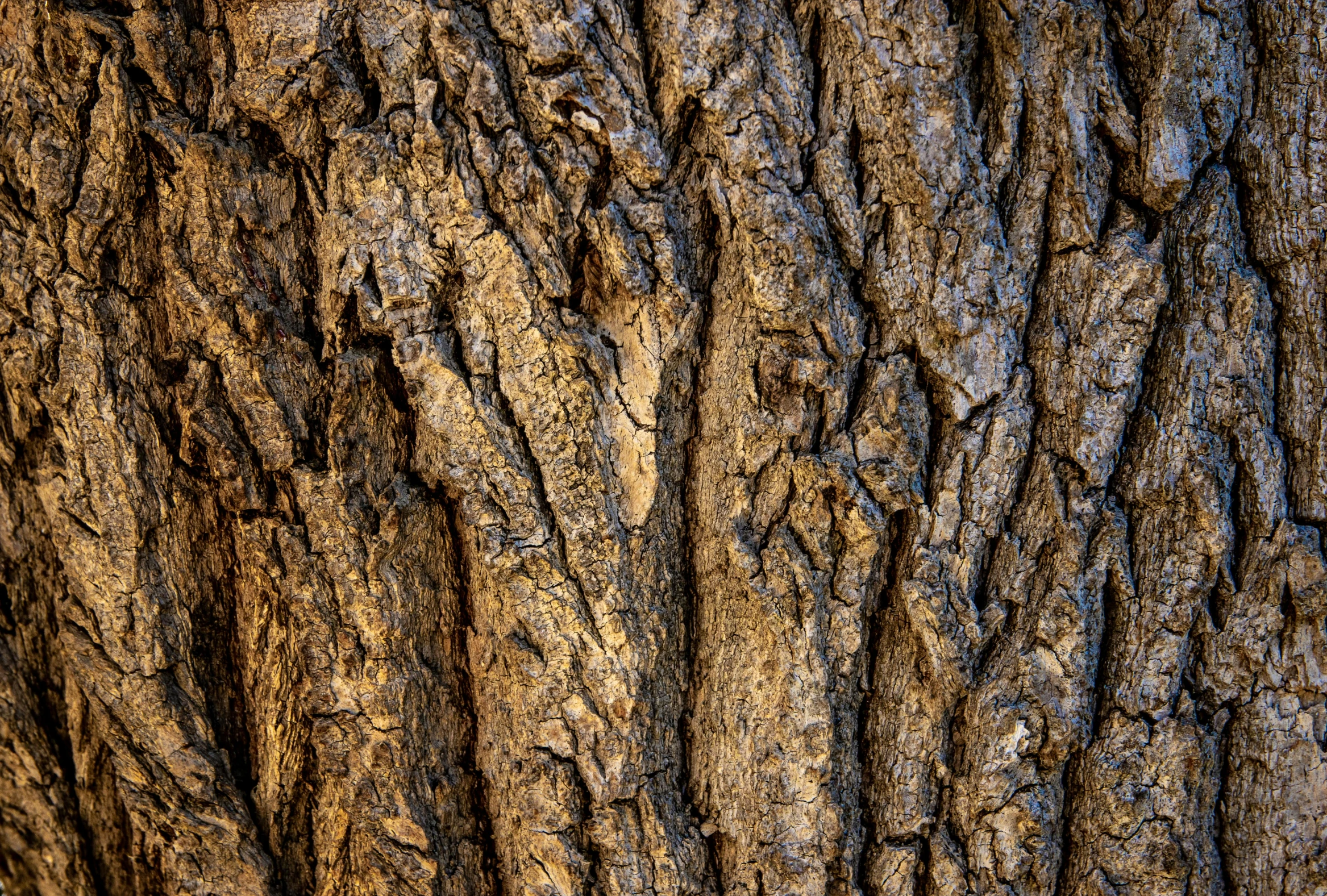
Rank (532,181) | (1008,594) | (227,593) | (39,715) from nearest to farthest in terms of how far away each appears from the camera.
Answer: (532,181) → (1008,594) → (227,593) → (39,715)

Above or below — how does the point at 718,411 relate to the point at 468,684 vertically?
above

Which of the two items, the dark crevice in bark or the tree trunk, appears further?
the dark crevice in bark

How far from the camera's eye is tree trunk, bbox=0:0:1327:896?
4.60 feet

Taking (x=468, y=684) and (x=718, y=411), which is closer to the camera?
(x=718, y=411)

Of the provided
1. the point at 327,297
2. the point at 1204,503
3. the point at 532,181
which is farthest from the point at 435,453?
the point at 1204,503

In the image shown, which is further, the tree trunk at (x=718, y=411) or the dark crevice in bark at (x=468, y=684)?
the dark crevice in bark at (x=468, y=684)

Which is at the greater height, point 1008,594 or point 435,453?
point 435,453

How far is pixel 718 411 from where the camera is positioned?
1.48 meters

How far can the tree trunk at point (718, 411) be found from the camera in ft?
4.60

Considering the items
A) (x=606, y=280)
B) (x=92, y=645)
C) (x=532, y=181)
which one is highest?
(x=532, y=181)

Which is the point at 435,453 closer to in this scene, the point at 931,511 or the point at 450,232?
the point at 450,232

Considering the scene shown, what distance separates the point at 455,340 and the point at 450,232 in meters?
0.19

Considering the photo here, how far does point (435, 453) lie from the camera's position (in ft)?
4.82

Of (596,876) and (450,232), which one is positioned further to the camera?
(596,876)
